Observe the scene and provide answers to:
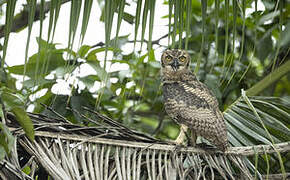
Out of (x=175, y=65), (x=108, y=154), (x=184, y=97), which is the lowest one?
(x=108, y=154)

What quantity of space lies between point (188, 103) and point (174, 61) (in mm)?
749

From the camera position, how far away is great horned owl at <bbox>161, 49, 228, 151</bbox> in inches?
144

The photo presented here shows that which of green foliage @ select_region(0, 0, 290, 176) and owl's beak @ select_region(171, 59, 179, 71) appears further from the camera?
owl's beak @ select_region(171, 59, 179, 71)

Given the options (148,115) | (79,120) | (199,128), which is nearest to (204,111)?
(199,128)

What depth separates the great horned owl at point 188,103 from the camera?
365 cm

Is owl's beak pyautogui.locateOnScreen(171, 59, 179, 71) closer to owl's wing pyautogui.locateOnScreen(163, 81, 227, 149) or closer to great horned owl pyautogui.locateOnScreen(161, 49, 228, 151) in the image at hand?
great horned owl pyautogui.locateOnScreen(161, 49, 228, 151)

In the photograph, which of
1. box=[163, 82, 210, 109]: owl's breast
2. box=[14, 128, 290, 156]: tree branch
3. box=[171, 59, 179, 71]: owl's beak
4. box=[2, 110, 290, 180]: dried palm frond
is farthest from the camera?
box=[171, 59, 179, 71]: owl's beak

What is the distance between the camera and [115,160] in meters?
2.61

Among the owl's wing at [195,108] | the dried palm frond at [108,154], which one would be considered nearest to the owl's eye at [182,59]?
the owl's wing at [195,108]

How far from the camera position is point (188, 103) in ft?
13.6

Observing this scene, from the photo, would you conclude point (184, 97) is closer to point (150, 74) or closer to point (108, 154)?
point (108, 154)

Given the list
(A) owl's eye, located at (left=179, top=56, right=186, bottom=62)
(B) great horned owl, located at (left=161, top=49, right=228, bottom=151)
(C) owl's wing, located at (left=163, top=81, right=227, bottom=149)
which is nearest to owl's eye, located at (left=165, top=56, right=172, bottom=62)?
(B) great horned owl, located at (left=161, top=49, right=228, bottom=151)

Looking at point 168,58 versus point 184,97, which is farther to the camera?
point 168,58

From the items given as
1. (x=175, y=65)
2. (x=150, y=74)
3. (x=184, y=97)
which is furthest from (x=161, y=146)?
(x=150, y=74)
